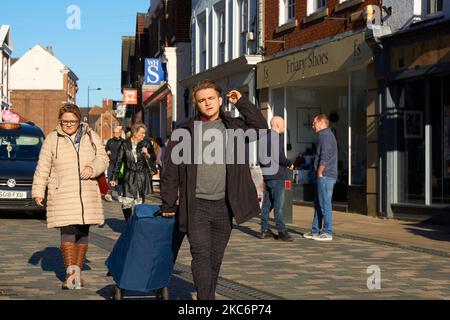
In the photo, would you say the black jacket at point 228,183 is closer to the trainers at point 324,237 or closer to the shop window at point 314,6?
the trainers at point 324,237

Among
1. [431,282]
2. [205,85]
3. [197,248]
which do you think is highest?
[205,85]

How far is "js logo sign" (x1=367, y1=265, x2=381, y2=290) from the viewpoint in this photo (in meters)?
8.91

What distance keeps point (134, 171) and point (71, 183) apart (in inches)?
208

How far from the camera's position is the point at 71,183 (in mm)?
8391

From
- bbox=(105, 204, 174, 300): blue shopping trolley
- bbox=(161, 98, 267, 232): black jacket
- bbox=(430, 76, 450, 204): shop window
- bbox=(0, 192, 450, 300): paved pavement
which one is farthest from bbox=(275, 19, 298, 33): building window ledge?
bbox=(161, 98, 267, 232): black jacket

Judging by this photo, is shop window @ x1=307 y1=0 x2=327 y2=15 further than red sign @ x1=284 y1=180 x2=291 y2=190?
Yes

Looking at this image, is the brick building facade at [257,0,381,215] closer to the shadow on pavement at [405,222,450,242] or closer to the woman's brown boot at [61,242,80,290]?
the shadow on pavement at [405,222,450,242]

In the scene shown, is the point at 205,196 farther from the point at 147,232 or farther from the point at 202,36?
the point at 202,36

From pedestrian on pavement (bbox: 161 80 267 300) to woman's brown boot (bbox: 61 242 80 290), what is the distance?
207cm
